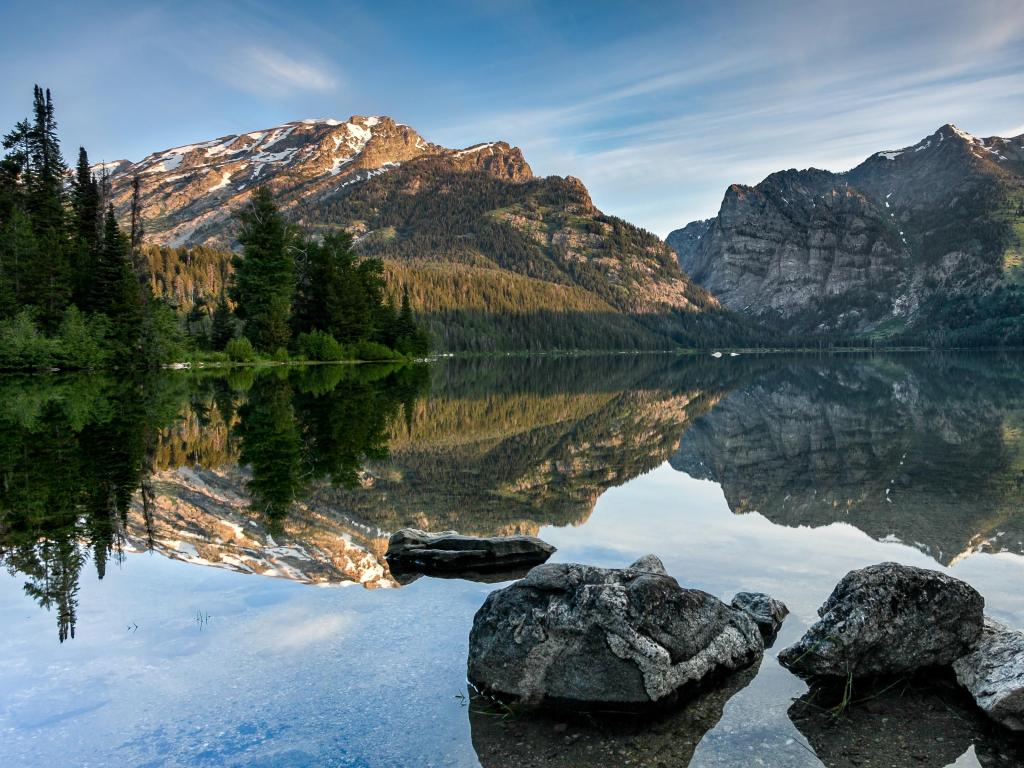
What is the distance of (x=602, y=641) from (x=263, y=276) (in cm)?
7634

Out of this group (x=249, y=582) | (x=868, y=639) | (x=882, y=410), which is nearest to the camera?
(x=868, y=639)

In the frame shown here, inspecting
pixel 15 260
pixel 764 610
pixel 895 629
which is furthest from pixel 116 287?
pixel 895 629

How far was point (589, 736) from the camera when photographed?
23.6ft

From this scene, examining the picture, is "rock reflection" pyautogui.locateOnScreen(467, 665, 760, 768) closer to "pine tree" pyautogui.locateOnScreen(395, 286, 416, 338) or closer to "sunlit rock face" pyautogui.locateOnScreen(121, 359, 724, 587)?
"sunlit rock face" pyautogui.locateOnScreen(121, 359, 724, 587)

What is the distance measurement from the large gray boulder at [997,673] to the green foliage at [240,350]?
251ft

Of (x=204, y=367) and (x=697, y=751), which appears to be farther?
(x=204, y=367)

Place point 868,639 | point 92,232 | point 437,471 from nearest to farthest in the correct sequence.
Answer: point 868,639 → point 437,471 → point 92,232

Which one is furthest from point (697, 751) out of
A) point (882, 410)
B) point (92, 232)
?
point (92, 232)

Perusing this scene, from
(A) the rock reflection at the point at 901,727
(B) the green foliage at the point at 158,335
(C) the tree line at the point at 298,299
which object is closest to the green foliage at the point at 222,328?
(C) the tree line at the point at 298,299

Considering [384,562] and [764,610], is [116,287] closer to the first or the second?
[384,562]

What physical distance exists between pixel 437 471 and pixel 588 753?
15732mm

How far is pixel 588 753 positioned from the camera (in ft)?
22.5

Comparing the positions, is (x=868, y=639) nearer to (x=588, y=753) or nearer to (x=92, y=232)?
→ (x=588, y=753)

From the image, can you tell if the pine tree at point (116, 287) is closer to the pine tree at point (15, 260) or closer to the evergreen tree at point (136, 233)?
the evergreen tree at point (136, 233)
